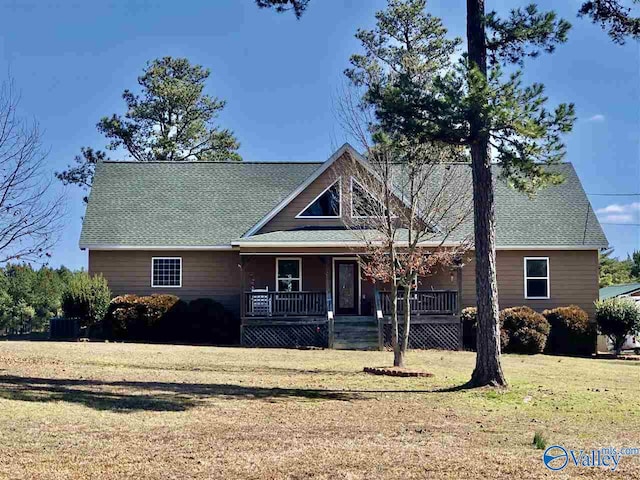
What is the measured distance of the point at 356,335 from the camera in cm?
2484

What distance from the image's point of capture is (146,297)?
85.6 ft

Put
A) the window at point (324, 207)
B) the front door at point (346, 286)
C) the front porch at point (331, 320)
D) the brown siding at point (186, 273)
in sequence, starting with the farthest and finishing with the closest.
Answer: the front door at point (346, 286) < the brown siding at point (186, 273) < the window at point (324, 207) < the front porch at point (331, 320)

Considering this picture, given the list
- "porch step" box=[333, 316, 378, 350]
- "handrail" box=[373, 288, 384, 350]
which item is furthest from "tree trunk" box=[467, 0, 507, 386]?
"porch step" box=[333, 316, 378, 350]

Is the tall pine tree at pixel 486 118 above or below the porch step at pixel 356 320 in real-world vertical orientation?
above

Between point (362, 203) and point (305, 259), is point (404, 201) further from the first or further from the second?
point (305, 259)

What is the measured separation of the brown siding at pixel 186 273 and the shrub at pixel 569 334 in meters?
11.2

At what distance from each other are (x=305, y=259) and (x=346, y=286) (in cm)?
183

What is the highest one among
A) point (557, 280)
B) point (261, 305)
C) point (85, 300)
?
point (557, 280)

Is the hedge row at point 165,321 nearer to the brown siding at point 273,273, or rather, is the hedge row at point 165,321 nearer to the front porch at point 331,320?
the front porch at point 331,320

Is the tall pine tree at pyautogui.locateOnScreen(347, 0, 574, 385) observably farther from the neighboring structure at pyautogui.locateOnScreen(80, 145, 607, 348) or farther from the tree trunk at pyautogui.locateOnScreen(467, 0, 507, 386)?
the neighboring structure at pyautogui.locateOnScreen(80, 145, 607, 348)

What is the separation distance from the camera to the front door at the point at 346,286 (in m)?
28.0

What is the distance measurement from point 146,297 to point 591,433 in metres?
18.8

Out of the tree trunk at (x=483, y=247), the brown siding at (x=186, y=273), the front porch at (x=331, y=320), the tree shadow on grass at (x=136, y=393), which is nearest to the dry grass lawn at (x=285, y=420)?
the tree shadow on grass at (x=136, y=393)

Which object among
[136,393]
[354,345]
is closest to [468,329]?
[354,345]
